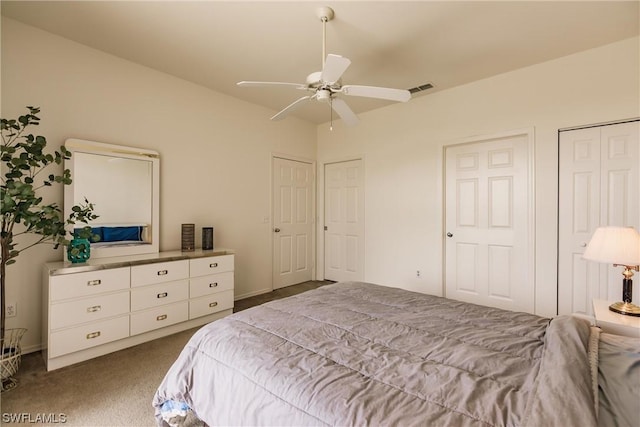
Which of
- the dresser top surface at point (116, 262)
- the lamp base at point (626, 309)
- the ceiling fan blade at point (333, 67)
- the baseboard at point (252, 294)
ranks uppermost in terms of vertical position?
the ceiling fan blade at point (333, 67)

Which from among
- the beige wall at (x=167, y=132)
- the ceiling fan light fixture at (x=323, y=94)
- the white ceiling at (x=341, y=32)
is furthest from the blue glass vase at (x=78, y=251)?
the ceiling fan light fixture at (x=323, y=94)

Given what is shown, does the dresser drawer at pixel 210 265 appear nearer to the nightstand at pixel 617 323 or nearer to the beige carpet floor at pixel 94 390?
the beige carpet floor at pixel 94 390

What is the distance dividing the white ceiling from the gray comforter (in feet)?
7.00

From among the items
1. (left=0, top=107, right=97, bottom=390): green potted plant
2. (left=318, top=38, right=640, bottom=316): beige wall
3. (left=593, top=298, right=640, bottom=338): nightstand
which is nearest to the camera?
(left=593, top=298, right=640, bottom=338): nightstand

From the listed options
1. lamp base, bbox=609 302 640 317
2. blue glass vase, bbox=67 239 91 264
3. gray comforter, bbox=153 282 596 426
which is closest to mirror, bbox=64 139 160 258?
blue glass vase, bbox=67 239 91 264

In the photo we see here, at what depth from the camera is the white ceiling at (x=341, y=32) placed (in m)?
2.16

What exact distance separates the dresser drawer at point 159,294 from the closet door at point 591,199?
3.68 meters

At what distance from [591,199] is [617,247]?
128 cm

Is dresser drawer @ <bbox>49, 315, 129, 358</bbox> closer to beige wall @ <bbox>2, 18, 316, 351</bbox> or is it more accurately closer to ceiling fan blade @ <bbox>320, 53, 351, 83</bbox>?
beige wall @ <bbox>2, 18, 316, 351</bbox>

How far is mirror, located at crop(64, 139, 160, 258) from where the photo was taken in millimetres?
2598

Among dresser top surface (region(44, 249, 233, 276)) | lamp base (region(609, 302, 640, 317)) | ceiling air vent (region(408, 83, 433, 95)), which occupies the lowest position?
lamp base (region(609, 302, 640, 317))

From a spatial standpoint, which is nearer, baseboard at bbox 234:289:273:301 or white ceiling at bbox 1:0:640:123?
white ceiling at bbox 1:0:640:123

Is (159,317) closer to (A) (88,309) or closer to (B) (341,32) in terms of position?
(A) (88,309)

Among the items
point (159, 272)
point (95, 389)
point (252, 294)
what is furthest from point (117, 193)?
point (252, 294)
